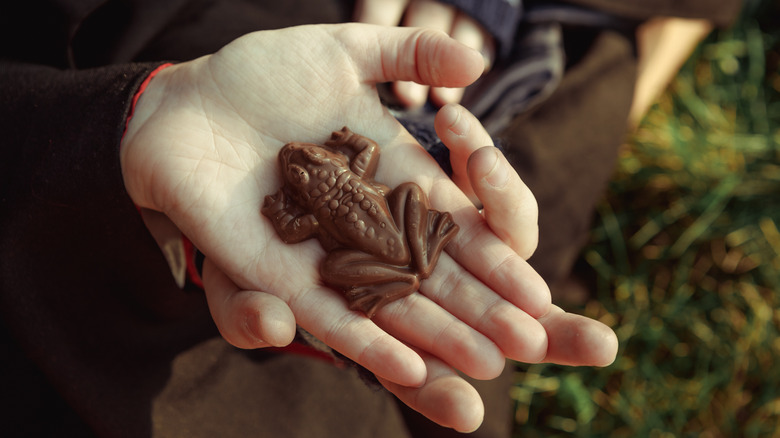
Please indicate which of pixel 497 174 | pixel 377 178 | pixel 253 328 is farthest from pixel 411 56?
pixel 253 328

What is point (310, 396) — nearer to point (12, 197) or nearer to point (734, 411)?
point (12, 197)

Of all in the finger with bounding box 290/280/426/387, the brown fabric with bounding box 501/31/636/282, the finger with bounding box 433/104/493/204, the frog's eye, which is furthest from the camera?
the brown fabric with bounding box 501/31/636/282

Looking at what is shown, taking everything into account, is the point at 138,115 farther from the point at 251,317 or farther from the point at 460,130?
the point at 460,130

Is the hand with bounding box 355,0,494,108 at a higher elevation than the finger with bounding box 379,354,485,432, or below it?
higher

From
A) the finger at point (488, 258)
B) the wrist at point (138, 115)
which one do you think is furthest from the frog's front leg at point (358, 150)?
the wrist at point (138, 115)

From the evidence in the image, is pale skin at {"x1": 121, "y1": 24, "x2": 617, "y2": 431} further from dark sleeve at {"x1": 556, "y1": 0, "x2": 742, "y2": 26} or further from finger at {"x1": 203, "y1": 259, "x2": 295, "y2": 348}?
dark sleeve at {"x1": 556, "y1": 0, "x2": 742, "y2": 26}

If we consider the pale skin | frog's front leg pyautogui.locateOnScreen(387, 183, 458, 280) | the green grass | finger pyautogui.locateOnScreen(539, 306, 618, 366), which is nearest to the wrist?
the pale skin

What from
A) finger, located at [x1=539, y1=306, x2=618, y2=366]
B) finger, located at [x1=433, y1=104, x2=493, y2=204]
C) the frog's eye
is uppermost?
finger, located at [x1=433, y1=104, x2=493, y2=204]
